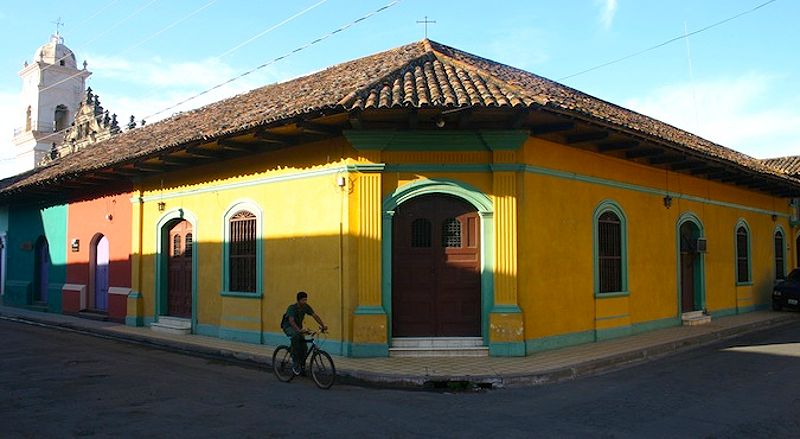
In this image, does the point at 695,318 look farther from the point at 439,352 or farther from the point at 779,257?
the point at 779,257

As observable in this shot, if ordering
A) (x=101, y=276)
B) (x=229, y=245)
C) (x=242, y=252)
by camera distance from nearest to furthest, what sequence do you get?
(x=242, y=252) → (x=229, y=245) → (x=101, y=276)

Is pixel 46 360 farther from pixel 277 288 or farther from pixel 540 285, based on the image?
pixel 540 285

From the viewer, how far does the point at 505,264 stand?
1094 centimetres

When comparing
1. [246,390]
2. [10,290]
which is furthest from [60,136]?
[246,390]

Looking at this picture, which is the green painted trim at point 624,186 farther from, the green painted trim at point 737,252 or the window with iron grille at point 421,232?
the window with iron grille at point 421,232

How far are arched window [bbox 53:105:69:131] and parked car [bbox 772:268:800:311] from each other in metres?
43.4

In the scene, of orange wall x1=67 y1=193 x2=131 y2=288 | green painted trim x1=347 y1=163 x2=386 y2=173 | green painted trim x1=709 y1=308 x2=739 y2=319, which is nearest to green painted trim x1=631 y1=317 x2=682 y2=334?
green painted trim x1=709 y1=308 x2=739 y2=319

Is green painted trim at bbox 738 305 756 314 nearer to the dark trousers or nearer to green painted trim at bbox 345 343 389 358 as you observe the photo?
green painted trim at bbox 345 343 389 358

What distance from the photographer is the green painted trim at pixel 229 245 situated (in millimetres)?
12852

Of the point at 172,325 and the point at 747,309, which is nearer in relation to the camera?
the point at 172,325

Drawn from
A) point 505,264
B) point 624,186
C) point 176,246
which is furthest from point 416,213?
point 176,246

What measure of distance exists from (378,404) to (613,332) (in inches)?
280

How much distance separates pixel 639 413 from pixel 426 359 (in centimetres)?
390

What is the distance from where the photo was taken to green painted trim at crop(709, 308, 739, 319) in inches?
695
